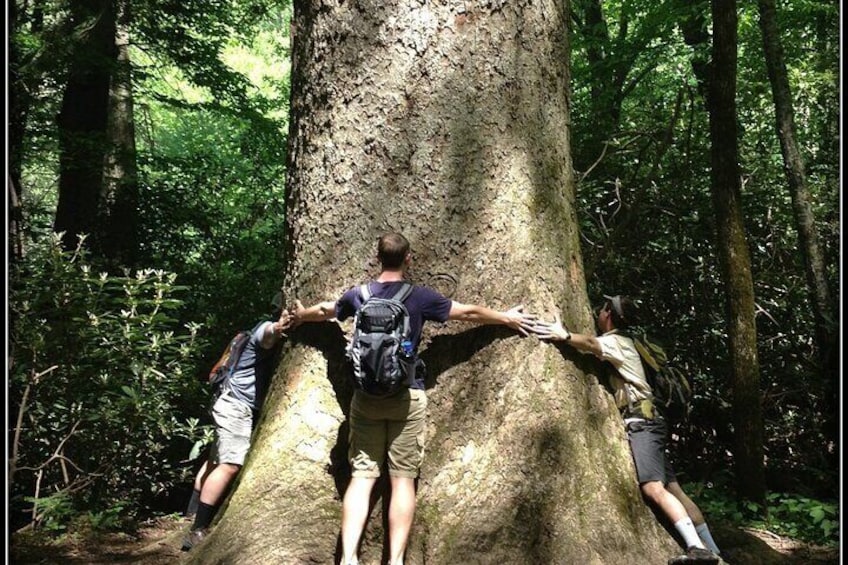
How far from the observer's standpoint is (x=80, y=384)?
693 cm

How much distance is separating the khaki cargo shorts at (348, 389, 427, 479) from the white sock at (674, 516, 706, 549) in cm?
159

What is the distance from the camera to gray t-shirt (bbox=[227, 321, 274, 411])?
540 centimetres

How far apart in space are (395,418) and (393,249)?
2.91 feet

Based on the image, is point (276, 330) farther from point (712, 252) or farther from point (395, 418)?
point (712, 252)

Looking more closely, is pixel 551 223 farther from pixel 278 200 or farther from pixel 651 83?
pixel 651 83

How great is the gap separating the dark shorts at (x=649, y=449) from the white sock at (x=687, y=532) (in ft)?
0.79

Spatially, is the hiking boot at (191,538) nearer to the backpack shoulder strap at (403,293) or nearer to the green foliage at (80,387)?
the green foliage at (80,387)

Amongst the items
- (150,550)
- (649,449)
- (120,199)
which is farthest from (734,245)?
(120,199)

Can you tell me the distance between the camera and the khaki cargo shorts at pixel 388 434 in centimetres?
399

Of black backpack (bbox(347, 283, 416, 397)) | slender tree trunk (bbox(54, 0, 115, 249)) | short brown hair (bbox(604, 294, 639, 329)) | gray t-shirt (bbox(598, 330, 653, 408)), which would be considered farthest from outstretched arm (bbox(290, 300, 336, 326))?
slender tree trunk (bbox(54, 0, 115, 249))

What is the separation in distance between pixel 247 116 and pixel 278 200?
4.42 ft

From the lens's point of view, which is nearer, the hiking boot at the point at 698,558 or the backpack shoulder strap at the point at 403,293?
the backpack shoulder strap at the point at 403,293

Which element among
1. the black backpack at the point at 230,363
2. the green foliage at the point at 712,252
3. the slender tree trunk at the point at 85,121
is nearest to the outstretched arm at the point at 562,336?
the black backpack at the point at 230,363

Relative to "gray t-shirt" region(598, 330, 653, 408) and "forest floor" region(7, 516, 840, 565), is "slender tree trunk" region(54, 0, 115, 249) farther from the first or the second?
"gray t-shirt" region(598, 330, 653, 408)
